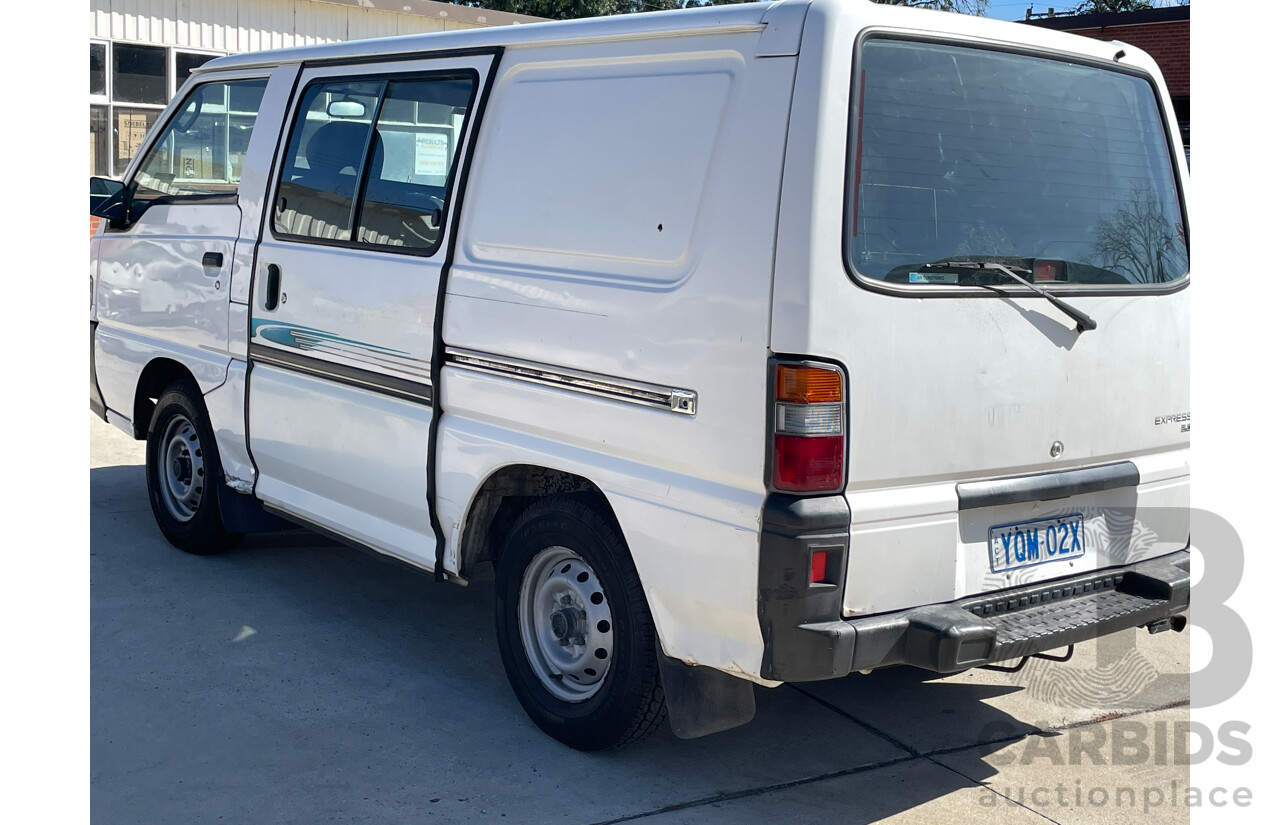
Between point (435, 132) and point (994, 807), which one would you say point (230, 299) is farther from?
point (994, 807)

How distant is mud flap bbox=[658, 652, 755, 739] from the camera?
142 inches

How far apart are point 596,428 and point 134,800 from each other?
1.78 metres

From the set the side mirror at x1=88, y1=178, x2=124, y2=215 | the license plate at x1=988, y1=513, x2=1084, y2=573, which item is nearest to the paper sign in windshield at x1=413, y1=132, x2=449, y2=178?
the license plate at x1=988, y1=513, x2=1084, y2=573

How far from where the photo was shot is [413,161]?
14.9ft

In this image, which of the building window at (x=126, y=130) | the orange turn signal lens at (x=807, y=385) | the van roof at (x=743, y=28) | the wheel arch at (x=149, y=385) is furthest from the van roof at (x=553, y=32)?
the building window at (x=126, y=130)

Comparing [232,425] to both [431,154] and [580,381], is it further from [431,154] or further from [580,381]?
[580,381]

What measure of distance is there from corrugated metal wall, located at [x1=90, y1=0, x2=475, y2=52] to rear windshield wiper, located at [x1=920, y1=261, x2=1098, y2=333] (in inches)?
517

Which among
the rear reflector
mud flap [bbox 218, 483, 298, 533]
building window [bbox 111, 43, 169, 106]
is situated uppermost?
building window [bbox 111, 43, 169, 106]

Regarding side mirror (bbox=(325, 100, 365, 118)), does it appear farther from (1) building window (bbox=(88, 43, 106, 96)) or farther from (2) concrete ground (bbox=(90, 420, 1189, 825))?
(1) building window (bbox=(88, 43, 106, 96))

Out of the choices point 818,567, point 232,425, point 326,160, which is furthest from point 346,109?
point 818,567

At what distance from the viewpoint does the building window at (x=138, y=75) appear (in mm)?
14430

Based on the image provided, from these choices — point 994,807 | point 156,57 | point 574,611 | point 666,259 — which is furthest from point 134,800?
point 156,57

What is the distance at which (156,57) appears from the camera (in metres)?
14.7

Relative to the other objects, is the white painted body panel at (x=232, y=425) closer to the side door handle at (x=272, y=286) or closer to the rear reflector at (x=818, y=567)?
the side door handle at (x=272, y=286)
